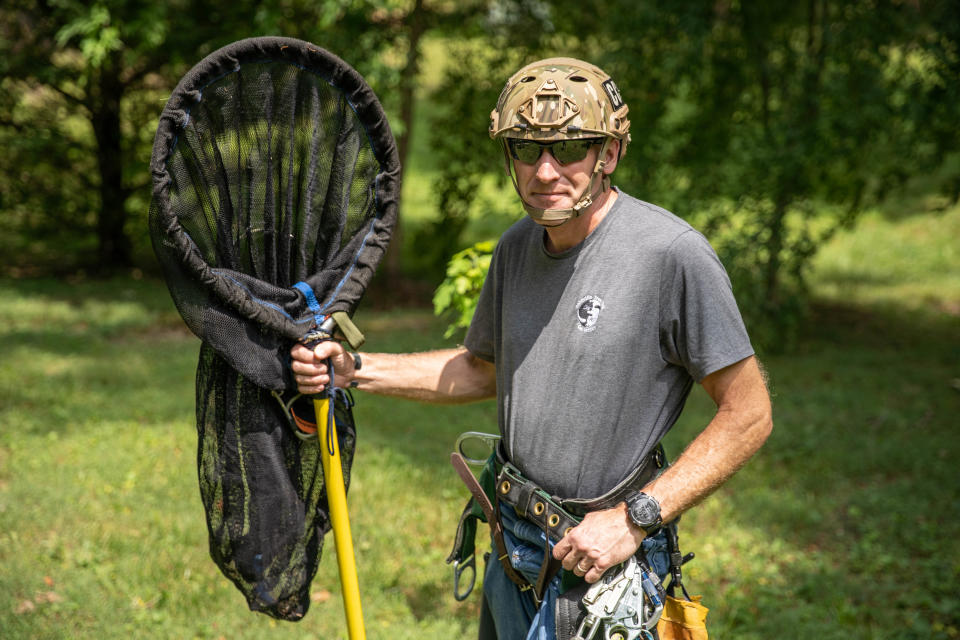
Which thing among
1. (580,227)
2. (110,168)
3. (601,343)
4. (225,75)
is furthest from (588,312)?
(110,168)

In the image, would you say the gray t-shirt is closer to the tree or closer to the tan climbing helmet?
the tan climbing helmet

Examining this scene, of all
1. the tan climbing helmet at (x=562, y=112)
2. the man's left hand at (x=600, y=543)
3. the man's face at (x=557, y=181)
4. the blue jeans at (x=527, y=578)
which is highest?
the tan climbing helmet at (x=562, y=112)

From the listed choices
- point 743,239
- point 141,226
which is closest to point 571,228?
point 743,239

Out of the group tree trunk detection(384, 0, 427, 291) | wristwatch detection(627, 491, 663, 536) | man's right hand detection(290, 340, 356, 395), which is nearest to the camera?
wristwatch detection(627, 491, 663, 536)

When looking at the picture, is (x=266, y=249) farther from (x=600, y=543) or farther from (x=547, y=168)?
(x=600, y=543)

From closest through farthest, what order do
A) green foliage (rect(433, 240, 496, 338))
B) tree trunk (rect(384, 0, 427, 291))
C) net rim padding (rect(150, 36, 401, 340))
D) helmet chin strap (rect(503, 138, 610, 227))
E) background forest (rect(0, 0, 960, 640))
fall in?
helmet chin strap (rect(503, 138, 610, 227)), net rim padding (rect(150, 36, 401, 340)), green foliage (rect(433, 240, 496, 338)), background forest (rect(0, 0, 960, 640)), tree trunk (rect(384, 0, 427, 291))

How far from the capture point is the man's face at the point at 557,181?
2338 millimetres

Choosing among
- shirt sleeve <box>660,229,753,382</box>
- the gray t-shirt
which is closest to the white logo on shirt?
the gray t-shirt

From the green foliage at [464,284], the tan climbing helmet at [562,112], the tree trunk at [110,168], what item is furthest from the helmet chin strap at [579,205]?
the tree trunk at [110,168]

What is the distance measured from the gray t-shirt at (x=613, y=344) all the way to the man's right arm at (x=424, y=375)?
0.39 metres

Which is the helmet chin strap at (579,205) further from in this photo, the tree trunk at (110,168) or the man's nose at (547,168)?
the tree trunk at (110,168)

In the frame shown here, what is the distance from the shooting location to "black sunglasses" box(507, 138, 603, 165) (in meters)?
2.33

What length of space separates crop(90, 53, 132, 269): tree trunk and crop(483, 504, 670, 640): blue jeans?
36.1ft

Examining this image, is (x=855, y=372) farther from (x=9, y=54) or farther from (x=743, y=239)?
(x=9, y=54)
